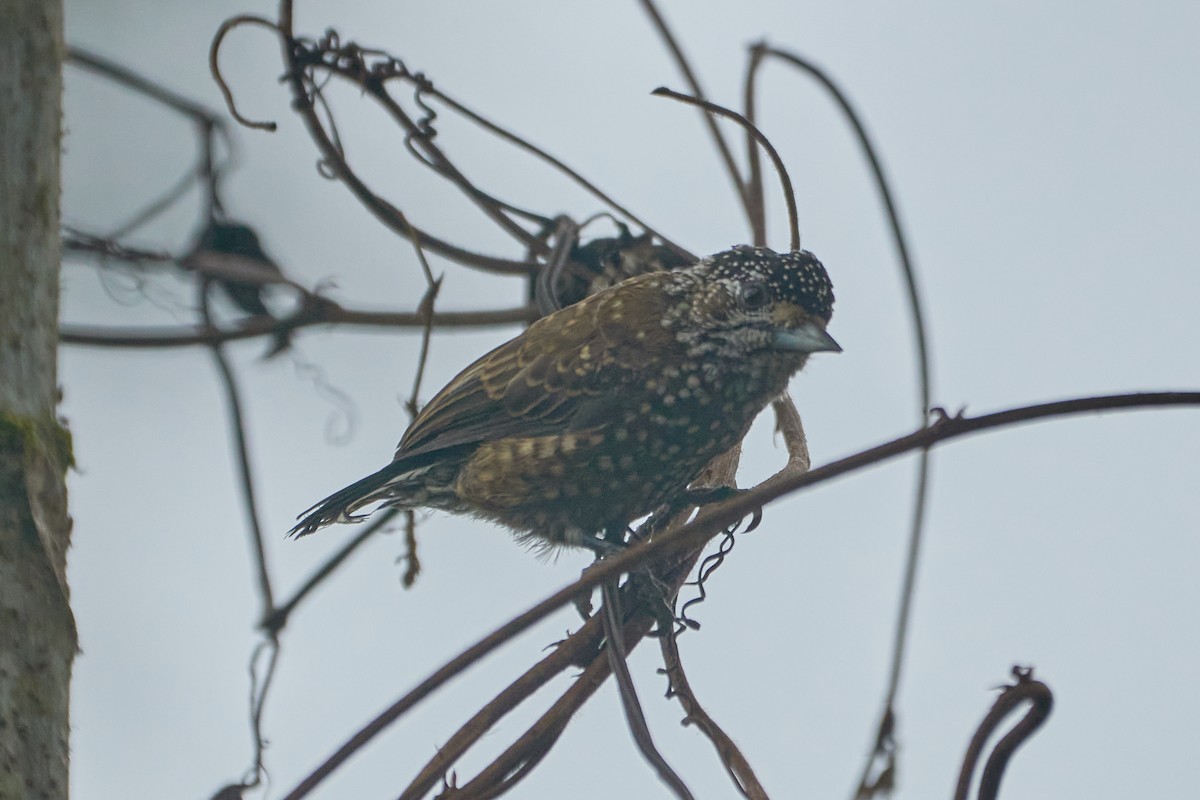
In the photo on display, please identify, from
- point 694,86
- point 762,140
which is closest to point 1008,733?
point 762,140

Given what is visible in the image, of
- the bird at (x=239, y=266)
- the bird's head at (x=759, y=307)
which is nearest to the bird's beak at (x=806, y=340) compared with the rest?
the bird's head at (x=759, y=307)

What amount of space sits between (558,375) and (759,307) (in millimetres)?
582

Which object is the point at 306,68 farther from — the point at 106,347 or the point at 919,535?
the point at 919,535

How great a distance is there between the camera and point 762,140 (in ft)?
10.2

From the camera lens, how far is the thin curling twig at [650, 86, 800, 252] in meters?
2.77

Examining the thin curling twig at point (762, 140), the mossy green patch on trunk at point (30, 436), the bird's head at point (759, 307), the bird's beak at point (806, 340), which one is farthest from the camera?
the bird's head at point (759, 307)

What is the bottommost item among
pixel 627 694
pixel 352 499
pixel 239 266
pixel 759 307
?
pixel 627 694

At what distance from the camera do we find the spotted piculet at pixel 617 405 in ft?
11.7

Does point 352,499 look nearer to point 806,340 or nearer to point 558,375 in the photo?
point 558,375

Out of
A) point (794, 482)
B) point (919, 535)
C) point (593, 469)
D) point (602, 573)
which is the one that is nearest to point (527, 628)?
point (602, 573)

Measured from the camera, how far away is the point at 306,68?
3676 millimetres

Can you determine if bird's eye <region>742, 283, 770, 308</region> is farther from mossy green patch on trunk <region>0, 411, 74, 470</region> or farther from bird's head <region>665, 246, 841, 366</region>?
mossy green patch on trunk <region>0, 411, 74, 470</region>

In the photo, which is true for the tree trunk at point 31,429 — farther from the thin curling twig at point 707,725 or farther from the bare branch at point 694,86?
the bare branch at point 694,86

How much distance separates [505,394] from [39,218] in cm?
169
